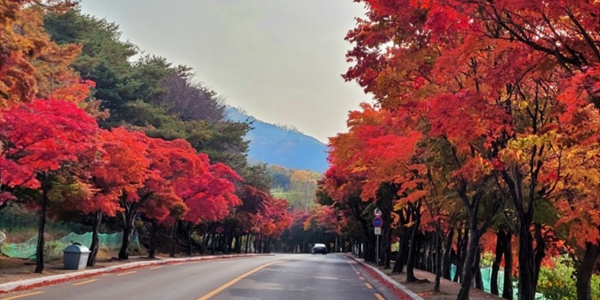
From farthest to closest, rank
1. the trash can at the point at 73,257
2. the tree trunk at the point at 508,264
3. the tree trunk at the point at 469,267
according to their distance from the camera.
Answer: the tree trunk at the point at 508,264 < the trash can at the point at 73,257 < the tree trunk at the point at 469,267

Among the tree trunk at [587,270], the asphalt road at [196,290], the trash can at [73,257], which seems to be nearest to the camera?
the asphalt road at [196,290]

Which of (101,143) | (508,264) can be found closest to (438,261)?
(508,264)

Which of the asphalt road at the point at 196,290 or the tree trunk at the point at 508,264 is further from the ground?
the tree trunk at the point at 508,264

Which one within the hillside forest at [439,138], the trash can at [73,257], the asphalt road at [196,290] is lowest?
the asphalt road at [196,290]

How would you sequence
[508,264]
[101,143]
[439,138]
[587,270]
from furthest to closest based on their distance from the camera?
[508,264]
[101,143]
[587,270]
[439,138]

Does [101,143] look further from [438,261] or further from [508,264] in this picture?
[508,264]

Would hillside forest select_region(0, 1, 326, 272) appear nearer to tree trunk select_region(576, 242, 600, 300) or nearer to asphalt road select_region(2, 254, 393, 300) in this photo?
asphalt road select_region(2, 254, 393, 300)

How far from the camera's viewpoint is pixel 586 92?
7.16 m

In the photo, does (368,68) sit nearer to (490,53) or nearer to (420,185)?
(490,53)

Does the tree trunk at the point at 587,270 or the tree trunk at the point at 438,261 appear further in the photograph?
the tree trunk at the point at 438,261

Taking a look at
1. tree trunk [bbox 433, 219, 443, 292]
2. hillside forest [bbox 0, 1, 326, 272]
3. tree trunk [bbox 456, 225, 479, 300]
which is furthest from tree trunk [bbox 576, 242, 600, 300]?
hillside forest [bbox 0, 1, 326, 272]

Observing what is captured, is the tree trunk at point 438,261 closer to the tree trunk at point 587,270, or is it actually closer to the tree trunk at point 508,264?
the tree trunk at point 508,264

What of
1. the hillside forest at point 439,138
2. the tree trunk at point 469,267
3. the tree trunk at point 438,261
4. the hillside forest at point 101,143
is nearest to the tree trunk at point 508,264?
the hillside forest at point 439,138

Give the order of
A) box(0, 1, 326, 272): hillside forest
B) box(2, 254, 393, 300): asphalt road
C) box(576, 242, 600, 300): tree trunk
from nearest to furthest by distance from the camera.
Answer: box(2, 254, 393, 300): asphalt road, box(0, 1, 326, 272): hillside forest, box(576, 242, 600, 300): tree trunk
